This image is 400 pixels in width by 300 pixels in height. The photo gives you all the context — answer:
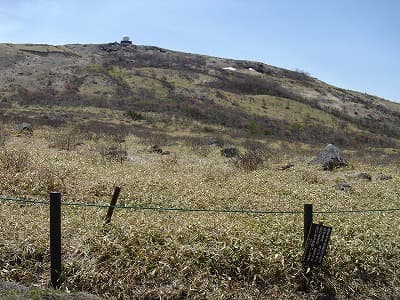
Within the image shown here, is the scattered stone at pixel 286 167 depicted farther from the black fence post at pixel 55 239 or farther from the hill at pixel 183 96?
the hill at pixel 183 96

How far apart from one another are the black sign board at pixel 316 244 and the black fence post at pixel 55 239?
3764 millimetres

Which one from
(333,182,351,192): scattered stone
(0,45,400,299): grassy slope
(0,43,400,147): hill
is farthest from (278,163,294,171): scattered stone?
(0,43,400,147): hill

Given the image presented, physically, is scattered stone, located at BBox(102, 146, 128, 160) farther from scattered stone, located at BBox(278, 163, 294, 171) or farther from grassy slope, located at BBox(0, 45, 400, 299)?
scattered stone, located at BBox(278, 163, 294, 171)

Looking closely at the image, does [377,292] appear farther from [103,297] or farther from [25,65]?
[25,65]

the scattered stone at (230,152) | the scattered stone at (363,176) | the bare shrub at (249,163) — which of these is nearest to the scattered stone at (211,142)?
the scattered stone at (230,152)

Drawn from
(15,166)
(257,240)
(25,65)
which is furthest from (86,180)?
(25,65)

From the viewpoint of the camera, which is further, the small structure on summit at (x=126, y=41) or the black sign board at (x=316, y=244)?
the small structure on summit at (x=126, y=41)

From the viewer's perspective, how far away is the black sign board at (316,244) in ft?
22.3

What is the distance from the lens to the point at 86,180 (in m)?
12.6

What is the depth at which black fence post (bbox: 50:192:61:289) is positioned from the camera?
6219mm

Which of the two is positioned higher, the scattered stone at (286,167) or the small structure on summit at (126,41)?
the small structure on summit at (126,41)

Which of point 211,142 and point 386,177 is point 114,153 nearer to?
point 211,142

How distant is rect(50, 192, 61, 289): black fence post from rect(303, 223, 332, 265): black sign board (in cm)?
376

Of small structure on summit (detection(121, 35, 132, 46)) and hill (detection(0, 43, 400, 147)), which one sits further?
small structure on summit (detection(121, 35, 132, 46))
